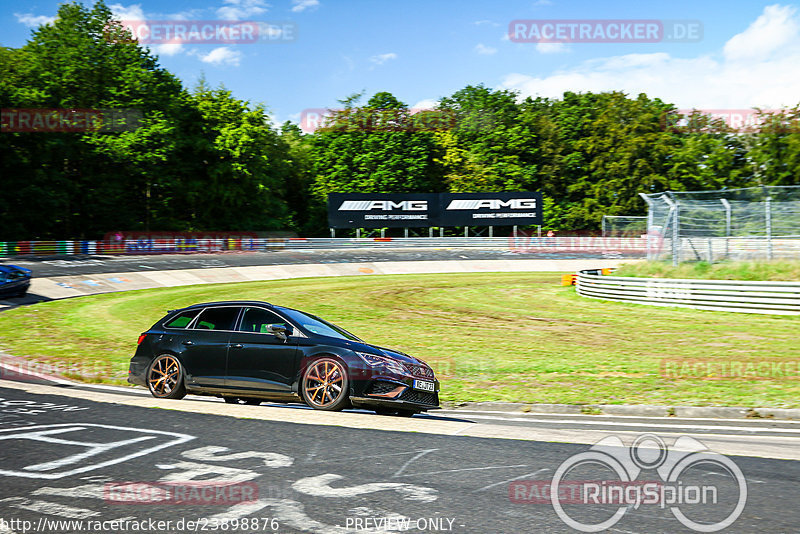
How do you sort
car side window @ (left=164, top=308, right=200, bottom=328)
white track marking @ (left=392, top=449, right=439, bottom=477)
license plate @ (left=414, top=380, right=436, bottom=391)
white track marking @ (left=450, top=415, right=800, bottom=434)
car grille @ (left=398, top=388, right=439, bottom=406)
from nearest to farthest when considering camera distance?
white track marking @ (left=392, top=449, right=439, bottom=477) < white track marking @ (left=450, top=415, right=800, bottom=434) < car grille @ (left=398, top=388, right=439, bottom=406) < license plate @ (left=414, top=380, right=436, bottom=391) < car side window @ (left=164, top=308, right=200, bottom=328)

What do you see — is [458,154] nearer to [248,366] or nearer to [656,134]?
[656,134]

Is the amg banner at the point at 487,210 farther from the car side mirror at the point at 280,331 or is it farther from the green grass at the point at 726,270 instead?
the car side mirror at the point at 280,331

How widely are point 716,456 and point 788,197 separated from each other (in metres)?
18.7

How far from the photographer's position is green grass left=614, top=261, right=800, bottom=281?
22500mm

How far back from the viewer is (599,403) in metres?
10.3

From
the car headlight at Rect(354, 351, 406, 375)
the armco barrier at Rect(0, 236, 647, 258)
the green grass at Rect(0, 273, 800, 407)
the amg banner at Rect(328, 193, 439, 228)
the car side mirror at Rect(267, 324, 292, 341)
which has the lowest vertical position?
the green grass at Rect(0, 273, 800, 407)

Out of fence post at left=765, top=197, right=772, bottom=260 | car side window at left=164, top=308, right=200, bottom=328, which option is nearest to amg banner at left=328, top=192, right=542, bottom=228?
fence post at left=765, top=197, right=772, bottom=260

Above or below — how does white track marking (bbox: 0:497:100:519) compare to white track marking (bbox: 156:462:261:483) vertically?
above

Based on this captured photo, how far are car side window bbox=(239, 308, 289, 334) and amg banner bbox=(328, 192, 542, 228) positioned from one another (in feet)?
176

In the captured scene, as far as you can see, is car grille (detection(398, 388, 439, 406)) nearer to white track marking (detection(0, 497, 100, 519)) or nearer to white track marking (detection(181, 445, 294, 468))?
white track marking (detection(181, 445, 294, 468))

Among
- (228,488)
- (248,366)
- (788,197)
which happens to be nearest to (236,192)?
(788,197)

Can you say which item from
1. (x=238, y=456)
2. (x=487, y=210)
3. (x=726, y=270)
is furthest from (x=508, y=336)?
(x=487, y=210)

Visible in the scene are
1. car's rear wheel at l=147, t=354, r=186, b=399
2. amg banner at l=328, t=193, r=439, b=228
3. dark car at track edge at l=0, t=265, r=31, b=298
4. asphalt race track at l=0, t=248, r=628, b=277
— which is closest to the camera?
car's rear wheel at l=147, t=354, r=186, b=399

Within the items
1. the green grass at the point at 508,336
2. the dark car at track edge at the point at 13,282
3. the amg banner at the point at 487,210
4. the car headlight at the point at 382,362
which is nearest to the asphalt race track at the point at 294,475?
the car headlight at the point at 382,362
